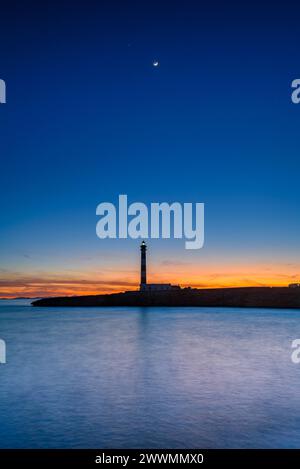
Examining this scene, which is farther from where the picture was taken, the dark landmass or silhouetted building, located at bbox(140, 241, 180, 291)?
the dark landmass

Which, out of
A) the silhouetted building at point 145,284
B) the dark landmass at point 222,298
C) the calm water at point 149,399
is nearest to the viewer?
the calm water at point 149,399

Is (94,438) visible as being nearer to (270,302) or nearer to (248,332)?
(248,332)

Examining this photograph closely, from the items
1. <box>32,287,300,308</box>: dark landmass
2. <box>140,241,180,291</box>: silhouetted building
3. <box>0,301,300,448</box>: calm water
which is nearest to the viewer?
<box>0,301,300,448</box>: calm water

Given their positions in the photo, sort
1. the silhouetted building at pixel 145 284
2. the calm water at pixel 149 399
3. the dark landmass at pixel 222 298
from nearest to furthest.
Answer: the calm water at pixel 149 399 → the silhouetted building at pixel 145 284 → the dark landmass at pixel 222 298

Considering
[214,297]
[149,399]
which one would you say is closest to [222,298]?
[214,297]

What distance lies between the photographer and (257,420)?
32.3 ft

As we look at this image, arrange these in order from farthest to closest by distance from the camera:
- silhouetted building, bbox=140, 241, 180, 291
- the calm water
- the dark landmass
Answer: the dark landmass, silhouetted building, bbox=140, 241, 180, 291, the calm water

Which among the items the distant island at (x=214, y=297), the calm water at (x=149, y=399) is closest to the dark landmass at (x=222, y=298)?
the distant island at (x=214, y=297)

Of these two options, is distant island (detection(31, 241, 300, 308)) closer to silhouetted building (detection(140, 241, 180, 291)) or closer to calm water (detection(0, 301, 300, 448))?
silhouetted building (detection(140, 241, 180, 291))

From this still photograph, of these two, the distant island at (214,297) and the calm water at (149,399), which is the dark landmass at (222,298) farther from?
the calm water at (149,399)

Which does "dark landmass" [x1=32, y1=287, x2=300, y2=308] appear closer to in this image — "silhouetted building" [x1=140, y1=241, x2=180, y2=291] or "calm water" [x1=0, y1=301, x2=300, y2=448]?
"silhouetted building" [x1=140, y1=241, x2=180, y2=291]

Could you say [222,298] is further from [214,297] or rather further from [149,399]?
[149,399]

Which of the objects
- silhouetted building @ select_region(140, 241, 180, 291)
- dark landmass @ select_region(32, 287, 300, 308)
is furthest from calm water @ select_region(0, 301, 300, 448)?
dark landmass @ select_region(32, 287, 300, 308)
